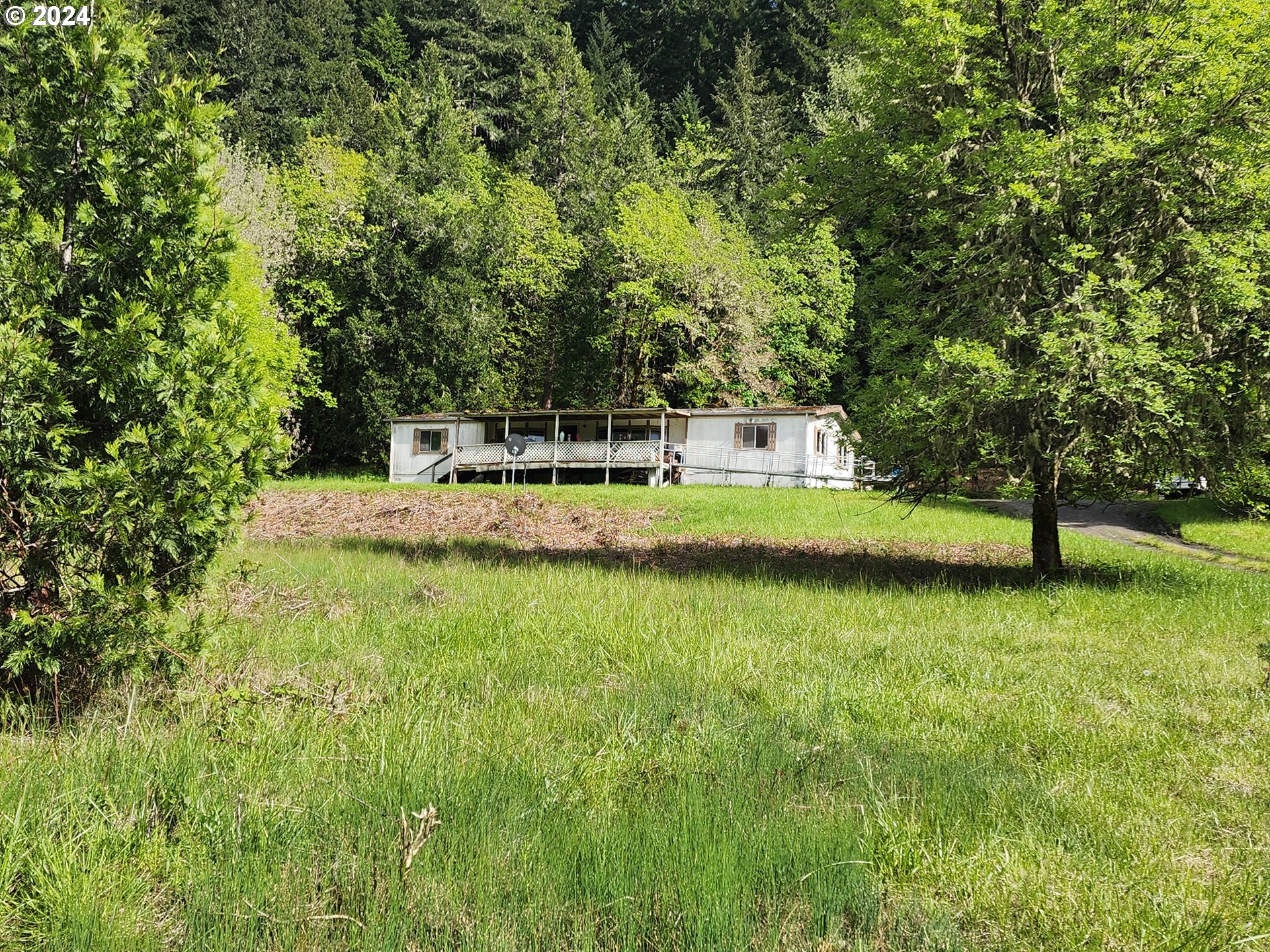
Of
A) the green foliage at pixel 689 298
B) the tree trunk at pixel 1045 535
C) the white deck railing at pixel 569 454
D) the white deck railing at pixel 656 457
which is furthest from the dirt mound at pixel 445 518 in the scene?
the green foliage at pixel 689 298

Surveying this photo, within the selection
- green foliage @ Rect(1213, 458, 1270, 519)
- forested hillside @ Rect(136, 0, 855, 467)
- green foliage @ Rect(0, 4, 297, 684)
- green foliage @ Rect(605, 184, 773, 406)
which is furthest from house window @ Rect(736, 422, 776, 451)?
green foliage @ Rect(0, 4, 297, 684)

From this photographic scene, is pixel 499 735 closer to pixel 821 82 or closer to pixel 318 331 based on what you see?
pixel 318 331

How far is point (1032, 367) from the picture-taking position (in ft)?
34.1

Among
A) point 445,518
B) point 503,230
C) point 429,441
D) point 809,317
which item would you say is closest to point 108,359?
point 445,518

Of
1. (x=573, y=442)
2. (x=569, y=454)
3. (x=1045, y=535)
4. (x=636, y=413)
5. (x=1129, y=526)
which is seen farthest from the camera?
(x=573, y=442)

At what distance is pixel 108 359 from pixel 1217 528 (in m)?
26.8

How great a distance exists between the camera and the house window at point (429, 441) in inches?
1470

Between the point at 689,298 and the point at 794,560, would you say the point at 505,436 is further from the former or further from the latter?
the point at 794,560

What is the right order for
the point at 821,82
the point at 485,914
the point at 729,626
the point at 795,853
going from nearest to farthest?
1. the point at 485,914
2. the point at 795,853
3. the point at 729,626
4. the point at 821,82

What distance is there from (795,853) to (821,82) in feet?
207

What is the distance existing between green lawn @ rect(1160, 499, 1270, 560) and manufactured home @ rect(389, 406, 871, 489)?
35.6ft

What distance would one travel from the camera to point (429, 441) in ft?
124

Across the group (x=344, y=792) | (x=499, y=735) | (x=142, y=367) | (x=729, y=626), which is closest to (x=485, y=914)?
(x=344, y=792)

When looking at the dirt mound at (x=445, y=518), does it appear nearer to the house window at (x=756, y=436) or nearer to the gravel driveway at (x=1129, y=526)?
the gravel driveway at (x=1129, y=526)
